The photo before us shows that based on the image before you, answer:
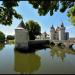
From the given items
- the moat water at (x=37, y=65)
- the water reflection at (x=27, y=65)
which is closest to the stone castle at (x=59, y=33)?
the moat water at (x=37, y=65)

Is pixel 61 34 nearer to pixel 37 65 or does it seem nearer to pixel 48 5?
pixel 37 65

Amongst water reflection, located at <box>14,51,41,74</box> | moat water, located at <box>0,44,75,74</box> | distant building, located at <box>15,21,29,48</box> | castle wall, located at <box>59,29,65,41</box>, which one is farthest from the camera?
castle wall, located at <box>59,29,65,41</box>

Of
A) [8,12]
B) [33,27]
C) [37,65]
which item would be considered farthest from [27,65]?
[33,27]

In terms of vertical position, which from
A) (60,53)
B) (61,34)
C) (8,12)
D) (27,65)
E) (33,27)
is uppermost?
(33,27)

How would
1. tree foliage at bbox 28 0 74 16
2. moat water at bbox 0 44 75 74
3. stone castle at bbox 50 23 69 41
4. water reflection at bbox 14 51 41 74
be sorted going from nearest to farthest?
tree foliage at bbox 28 0 74 16
moat water at bbox 0 44 75 74
water reflection at bbox 14 51 41 74
stone castle at bbox 50 23 69 41

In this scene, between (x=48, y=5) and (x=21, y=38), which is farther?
(x=21, y=38)

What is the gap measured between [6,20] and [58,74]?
8.27 m

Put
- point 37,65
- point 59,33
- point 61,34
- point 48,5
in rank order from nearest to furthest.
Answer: point 48,5, point 37,65, point 61,34, point 59,33

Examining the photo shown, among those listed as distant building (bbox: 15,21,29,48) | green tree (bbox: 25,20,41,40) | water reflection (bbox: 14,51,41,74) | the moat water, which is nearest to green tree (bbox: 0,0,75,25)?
the moat water

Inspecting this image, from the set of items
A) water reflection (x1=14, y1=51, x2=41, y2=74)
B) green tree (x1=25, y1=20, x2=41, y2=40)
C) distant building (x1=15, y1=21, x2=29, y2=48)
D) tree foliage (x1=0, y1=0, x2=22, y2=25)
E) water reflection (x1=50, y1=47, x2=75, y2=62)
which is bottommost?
water reflection (x1=50, y1=47, x2=75, y2=62)

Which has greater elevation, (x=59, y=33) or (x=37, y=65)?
(x=59, y=33)

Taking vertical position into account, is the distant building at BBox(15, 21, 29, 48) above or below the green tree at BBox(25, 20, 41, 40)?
below

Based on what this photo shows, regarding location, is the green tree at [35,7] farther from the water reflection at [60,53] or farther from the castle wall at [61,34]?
the castle wall at [61,34]

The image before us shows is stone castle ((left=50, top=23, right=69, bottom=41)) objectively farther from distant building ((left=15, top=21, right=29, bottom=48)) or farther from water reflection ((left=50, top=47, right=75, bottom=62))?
distant building ((left=15, top=21, right=29, bottom=48))
